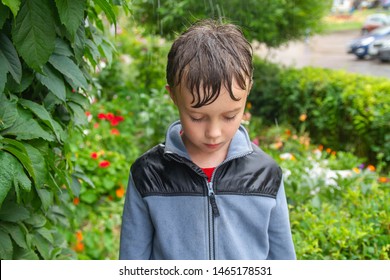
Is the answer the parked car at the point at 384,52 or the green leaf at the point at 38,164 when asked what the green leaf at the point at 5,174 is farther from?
the parked car at the point at 384,52

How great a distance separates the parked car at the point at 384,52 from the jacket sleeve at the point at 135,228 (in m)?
17.3

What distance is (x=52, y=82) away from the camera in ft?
4.82

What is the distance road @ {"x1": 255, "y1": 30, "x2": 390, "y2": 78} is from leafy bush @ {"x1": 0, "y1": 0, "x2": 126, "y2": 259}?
1214 cm

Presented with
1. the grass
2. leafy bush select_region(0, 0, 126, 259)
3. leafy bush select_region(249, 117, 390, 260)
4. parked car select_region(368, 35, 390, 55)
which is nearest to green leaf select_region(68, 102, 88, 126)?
leafy bush select_region(0, 0, 126, 259)

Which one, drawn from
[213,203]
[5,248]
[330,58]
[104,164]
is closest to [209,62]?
[213,203]

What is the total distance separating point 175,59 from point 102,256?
7.64 ft

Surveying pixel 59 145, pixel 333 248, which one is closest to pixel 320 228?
pixel 333 248

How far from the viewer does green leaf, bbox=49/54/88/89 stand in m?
1.47

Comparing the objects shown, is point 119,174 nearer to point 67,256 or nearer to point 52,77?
point 67,256

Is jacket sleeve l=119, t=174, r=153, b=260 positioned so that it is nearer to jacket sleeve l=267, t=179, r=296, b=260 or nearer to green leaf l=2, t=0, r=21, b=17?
jacket sleeve l=267, t=179, r=296, b=260

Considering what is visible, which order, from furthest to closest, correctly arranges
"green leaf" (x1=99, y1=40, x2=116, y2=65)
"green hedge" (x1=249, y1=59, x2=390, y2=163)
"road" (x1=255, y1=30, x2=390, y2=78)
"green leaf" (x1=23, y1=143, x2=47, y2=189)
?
"road" (x1=255, y1=30, x2=390, y2=78), "green hedge" (x1=249, y1=59, x2=390, y2=163), "green leaf" (x1=99, y1=40, x2=116, y2=65), "green leaf" (x1=23, y1=143, x2=47, y2=189)

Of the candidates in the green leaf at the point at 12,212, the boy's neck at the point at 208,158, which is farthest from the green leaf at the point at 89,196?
the boy's neck at the point at 208,158

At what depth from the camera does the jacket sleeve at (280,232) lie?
1.46 meters
